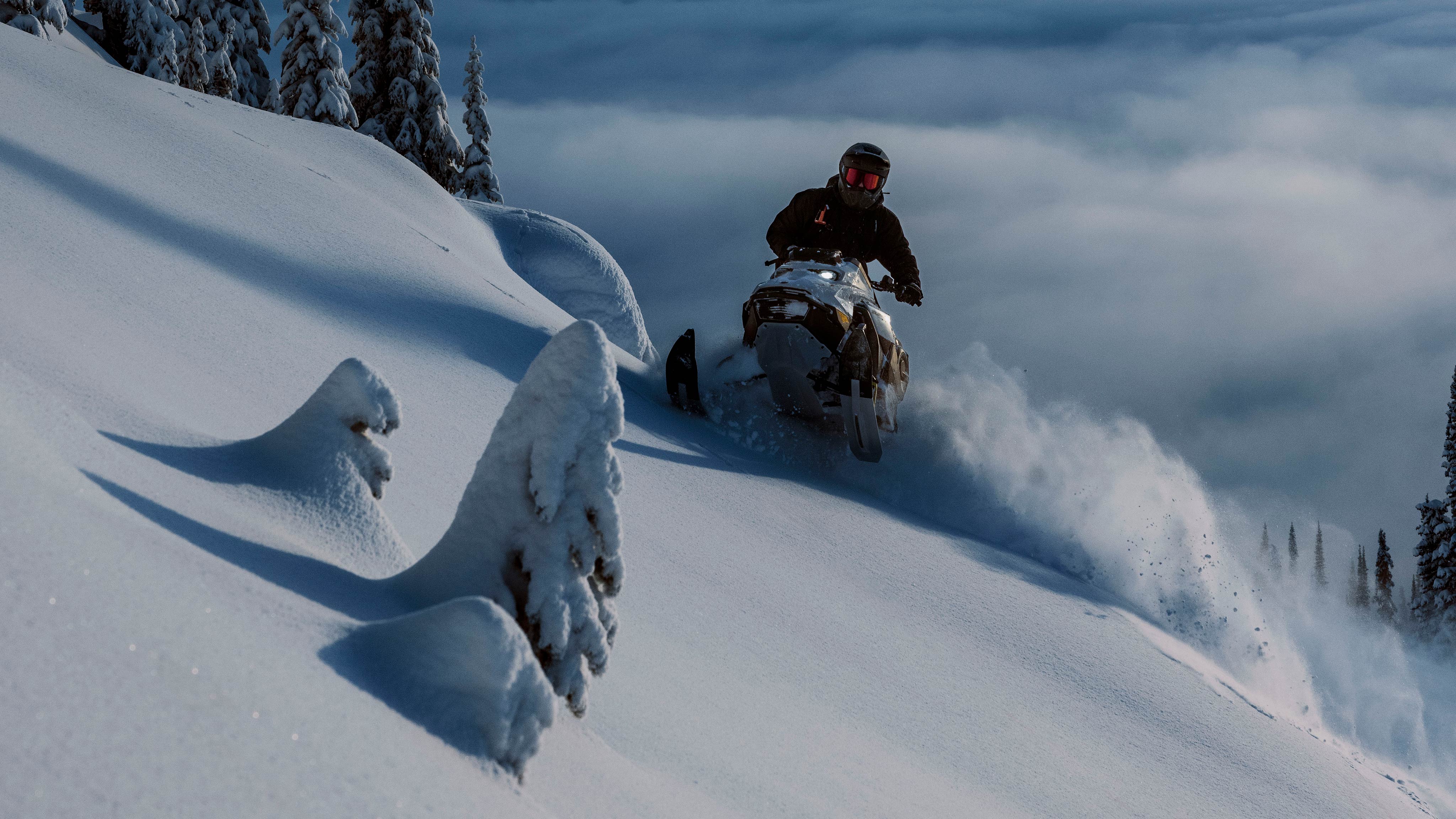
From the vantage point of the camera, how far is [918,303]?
11406 millimetres

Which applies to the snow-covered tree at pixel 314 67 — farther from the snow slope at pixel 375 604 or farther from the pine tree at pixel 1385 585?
the pine tree at pixel 1385 585

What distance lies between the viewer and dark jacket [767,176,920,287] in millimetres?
11305

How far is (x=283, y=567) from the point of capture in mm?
2754

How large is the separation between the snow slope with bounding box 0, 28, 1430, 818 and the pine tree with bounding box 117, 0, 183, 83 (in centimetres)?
A: 2281

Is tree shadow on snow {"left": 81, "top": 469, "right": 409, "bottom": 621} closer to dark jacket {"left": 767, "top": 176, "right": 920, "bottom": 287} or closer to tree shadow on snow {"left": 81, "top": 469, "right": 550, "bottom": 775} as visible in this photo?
tree shadow on snow {"left": 81, "top": 469, "right": 550, "bottom": 775}

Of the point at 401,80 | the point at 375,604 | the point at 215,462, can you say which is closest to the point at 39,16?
the point at 401,80

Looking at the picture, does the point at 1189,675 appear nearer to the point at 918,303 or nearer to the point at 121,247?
the point at 918,303

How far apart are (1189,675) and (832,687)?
3371 millimetres

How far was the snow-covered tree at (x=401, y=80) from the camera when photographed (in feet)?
88.9

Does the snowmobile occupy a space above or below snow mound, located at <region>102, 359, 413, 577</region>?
above

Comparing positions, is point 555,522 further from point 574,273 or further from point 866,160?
point 574,273

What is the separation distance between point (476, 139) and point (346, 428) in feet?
88.4

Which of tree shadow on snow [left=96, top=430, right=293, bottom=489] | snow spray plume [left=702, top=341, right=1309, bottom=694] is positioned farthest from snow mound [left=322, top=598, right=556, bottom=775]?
snow spray plume [left=702, top=341, right=1309, bottom=694]

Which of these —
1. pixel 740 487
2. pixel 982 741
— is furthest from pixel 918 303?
pixel 982 741
